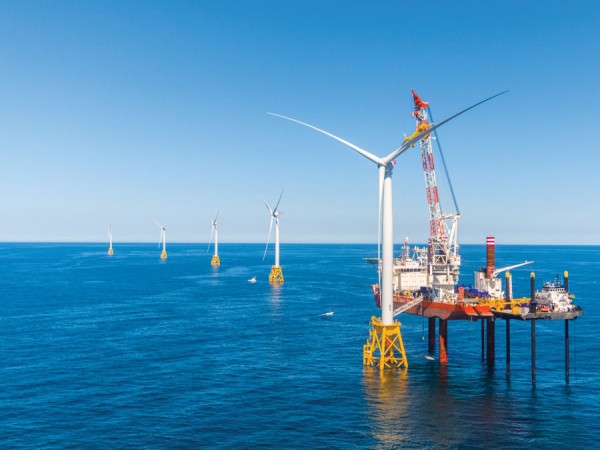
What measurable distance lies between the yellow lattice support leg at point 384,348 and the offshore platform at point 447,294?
0.58 feet

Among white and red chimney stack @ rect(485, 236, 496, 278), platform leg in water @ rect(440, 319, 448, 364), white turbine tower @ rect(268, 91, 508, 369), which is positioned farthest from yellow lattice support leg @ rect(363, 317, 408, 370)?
white and red chimney stack @ rect(485, 236, 496, 278)

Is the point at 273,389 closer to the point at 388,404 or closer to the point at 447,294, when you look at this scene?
the point at 388,404

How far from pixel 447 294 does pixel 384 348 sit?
17454 mm

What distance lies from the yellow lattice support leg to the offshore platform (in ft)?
0.58

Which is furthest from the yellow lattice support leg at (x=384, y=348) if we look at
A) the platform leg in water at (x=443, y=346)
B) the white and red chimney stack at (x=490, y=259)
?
the white and red chimney stack at (x=490, y=259)

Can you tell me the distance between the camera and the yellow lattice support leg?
3415 inches

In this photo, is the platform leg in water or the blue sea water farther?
the platform leg in water

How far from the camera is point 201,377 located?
83.3 metres

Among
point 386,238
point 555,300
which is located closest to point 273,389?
point 386,238

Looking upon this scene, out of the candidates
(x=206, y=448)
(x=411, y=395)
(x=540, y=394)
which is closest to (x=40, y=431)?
(x=206, y=448)

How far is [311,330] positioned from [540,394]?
60.0 metres

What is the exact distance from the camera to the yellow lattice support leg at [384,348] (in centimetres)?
8675

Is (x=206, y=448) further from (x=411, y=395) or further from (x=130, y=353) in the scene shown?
(x=130, y=353)

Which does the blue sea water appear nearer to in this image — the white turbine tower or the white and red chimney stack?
the white turbine tower
